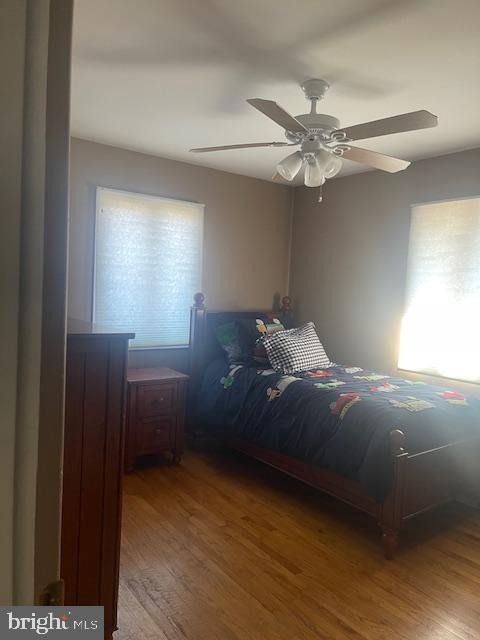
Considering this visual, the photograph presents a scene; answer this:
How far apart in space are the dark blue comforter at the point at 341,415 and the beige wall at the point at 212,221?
3.13 ft

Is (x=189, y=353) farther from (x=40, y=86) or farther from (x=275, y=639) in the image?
(x=40, y=86)

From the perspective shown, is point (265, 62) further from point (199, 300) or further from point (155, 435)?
point (155, 435)

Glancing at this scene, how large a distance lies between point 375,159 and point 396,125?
499 mm

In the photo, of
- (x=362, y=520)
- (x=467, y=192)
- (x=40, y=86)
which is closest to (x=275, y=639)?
(x=362, y=520)

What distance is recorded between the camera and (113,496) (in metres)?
1.70

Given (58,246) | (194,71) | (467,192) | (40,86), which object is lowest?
(58,246)

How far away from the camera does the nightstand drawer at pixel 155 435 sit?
11.1ft

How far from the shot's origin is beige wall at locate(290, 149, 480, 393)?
3592mm

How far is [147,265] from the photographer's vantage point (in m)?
3.81

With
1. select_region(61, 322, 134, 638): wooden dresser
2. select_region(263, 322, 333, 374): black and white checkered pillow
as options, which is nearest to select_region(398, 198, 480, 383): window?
select_region(263, 322, 333, 374): black and white checkered pillow

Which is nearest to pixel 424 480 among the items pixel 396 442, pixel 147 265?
pixel 396 442

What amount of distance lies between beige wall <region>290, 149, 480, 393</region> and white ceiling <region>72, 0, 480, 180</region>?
17.9 inches

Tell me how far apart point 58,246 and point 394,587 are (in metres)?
2.32

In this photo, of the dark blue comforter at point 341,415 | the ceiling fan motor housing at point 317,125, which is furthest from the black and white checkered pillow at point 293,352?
the ceiling fan motor housing at point 317,125
